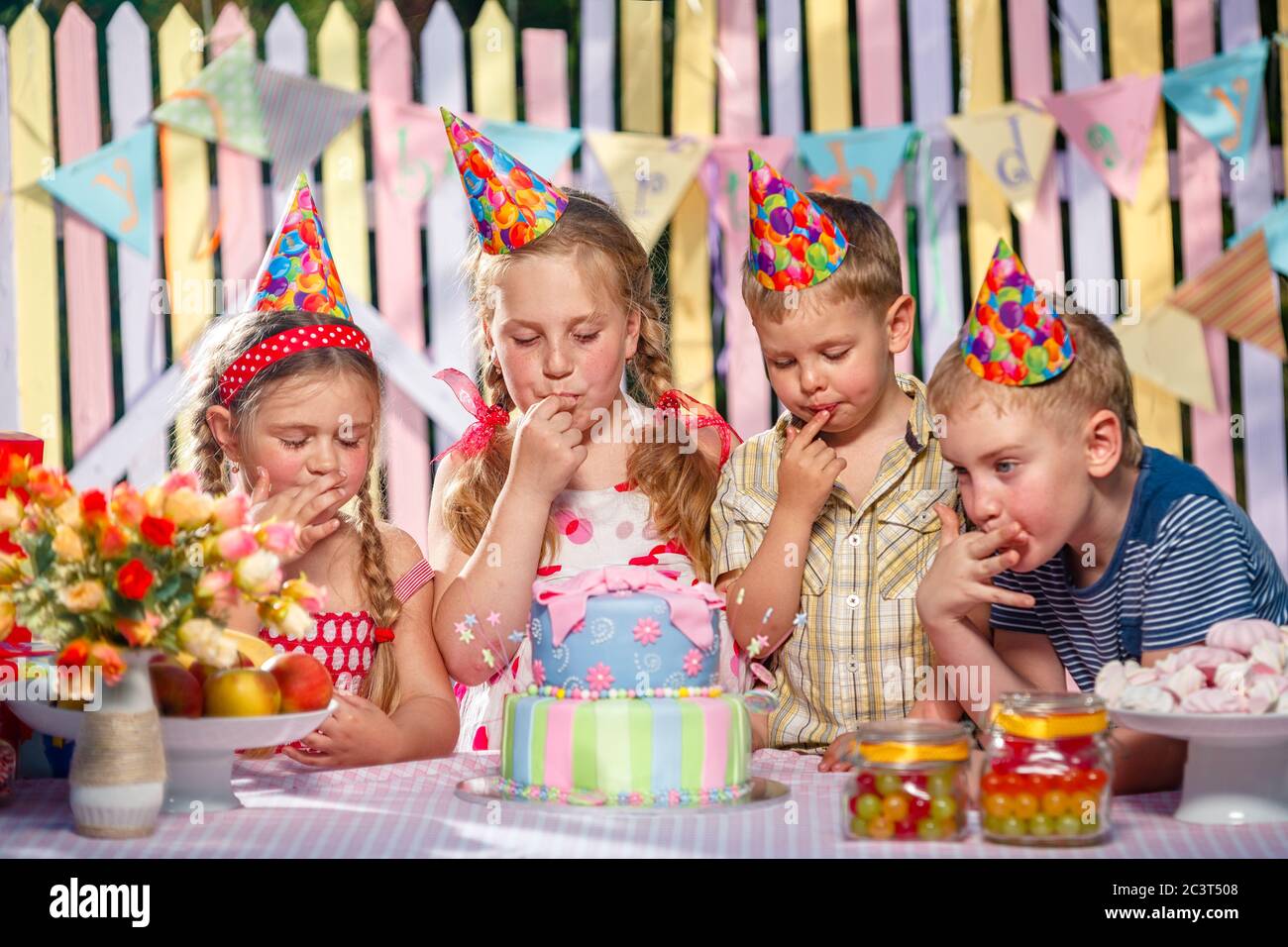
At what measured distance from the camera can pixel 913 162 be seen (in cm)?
528

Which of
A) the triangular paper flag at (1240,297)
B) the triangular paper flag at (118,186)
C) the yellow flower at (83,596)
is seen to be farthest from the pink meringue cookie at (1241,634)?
the triangular paper flag at (118,186)

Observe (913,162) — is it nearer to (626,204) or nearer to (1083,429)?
(626,204)

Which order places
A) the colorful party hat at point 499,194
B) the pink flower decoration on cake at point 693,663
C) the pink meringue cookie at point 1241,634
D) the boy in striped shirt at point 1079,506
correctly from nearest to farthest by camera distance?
the pink meringue cookie at point 1241,634, the pink flower decoration on cake at point 693,663, the boy in striped shirt at point 1079,506, the colorful party hat at point 499,194

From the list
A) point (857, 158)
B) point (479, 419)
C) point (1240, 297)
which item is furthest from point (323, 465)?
point (1240, 297)

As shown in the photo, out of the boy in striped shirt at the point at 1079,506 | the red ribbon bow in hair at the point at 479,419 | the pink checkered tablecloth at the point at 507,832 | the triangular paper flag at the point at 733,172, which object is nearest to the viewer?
the pink checkered tablecloth at the point at 507,832

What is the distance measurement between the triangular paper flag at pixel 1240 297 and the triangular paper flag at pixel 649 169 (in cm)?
170

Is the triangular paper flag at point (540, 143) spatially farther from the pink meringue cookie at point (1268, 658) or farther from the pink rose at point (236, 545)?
the pink meringue cookie at point (1268, 658)

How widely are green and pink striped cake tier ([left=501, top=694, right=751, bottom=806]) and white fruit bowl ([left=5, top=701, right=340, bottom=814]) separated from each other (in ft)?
1.03

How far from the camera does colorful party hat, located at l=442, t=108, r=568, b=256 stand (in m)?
2.77

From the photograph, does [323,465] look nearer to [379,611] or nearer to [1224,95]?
[379,611]

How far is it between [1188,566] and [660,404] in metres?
1.22

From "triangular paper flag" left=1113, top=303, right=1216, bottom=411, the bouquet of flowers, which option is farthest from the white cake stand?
"triangular paper flag" left=1113, top=303, right=1216, bottom=411

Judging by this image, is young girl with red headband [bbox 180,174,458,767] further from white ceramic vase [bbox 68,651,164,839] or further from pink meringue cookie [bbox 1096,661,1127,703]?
pink meringue cookie [bbox 1096,661,1127,703]

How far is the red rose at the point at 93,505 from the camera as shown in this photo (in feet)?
6.35
